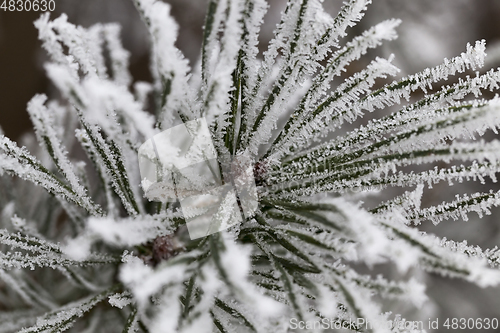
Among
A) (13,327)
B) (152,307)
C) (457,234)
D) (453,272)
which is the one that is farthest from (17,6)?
(457,234)

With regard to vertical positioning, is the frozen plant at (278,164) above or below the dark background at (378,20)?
below

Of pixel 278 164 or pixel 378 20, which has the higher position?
pixel 378 20

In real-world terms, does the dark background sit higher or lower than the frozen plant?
higher

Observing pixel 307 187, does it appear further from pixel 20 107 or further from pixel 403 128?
pixel 20 107

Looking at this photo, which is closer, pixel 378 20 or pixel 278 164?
pixel 278 164

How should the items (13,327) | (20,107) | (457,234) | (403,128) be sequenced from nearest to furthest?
(403,128), (13,327), (20,107), (457,234)

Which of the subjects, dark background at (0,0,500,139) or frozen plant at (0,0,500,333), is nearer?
A: frozen plant at (0,0,500,333)

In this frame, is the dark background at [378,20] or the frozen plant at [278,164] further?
the dark background at [378,20]

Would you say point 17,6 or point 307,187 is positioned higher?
point 17,6
